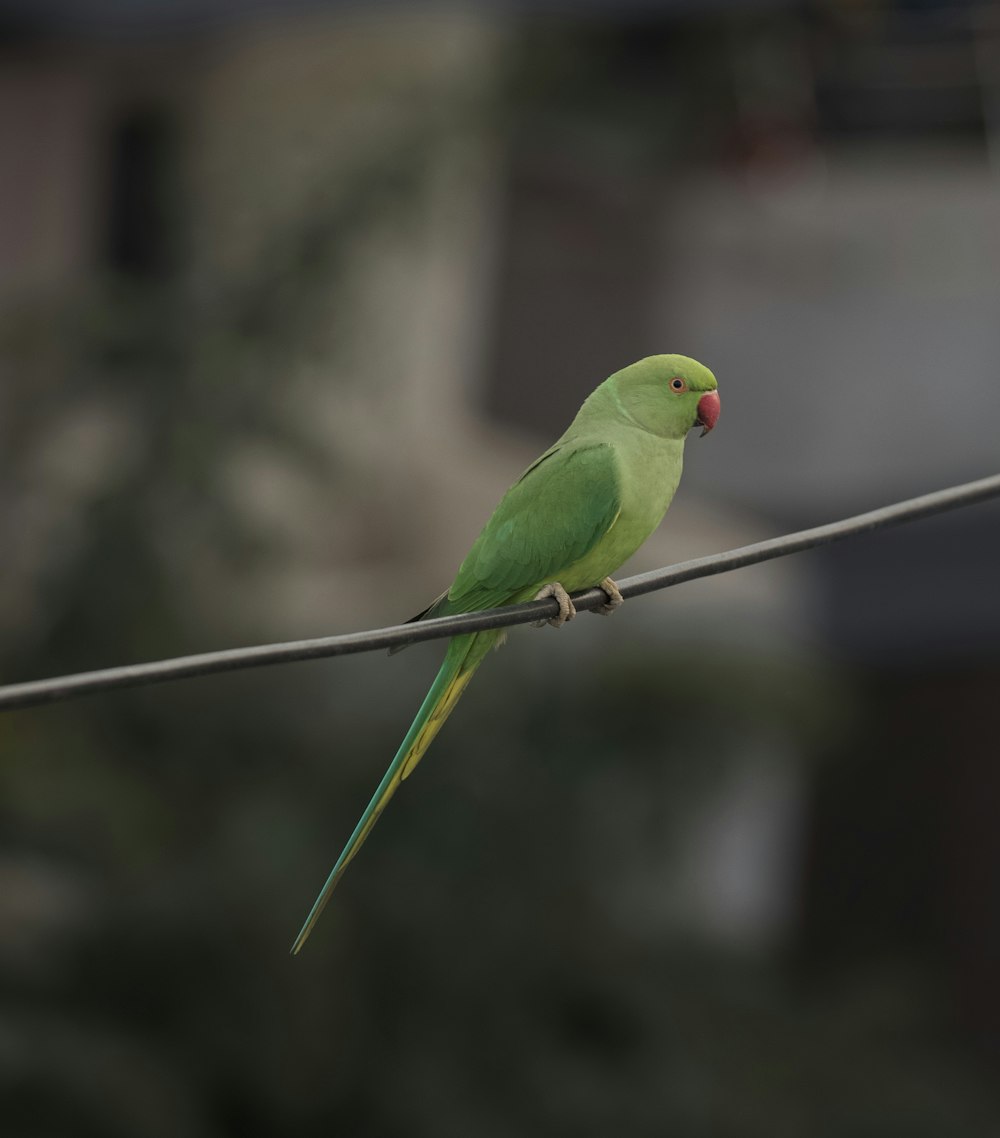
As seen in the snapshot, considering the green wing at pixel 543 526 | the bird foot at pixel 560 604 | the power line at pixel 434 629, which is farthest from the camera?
the green wing at pixel 543 526

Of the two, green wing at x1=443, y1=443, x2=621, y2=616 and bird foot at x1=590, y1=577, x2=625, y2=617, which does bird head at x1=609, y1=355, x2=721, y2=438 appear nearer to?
green wing at x1=443, y1=443, x2=621, y2=616

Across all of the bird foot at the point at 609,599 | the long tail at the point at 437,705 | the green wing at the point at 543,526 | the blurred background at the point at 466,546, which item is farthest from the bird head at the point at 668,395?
the blurred background at the point at 466,546

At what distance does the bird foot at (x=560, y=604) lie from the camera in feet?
9.95

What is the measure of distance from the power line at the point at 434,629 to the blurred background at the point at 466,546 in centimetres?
371

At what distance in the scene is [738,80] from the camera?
990cm

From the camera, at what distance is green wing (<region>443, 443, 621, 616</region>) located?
3146 mm

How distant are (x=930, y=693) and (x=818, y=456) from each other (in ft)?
6.34

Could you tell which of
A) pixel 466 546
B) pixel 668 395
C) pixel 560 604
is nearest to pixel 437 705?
pixel 560 604

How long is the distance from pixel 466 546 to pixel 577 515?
7.41 metres

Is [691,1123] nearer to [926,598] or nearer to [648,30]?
[926,598]

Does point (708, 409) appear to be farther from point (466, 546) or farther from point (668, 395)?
point (466, 546)

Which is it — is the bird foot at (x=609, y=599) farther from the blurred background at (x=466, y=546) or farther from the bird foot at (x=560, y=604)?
the blurred background at (x=466, y=546)

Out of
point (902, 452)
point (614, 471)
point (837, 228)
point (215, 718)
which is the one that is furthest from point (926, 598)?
point (614, 471)

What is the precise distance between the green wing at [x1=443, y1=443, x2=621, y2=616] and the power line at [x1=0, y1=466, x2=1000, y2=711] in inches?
12.8
